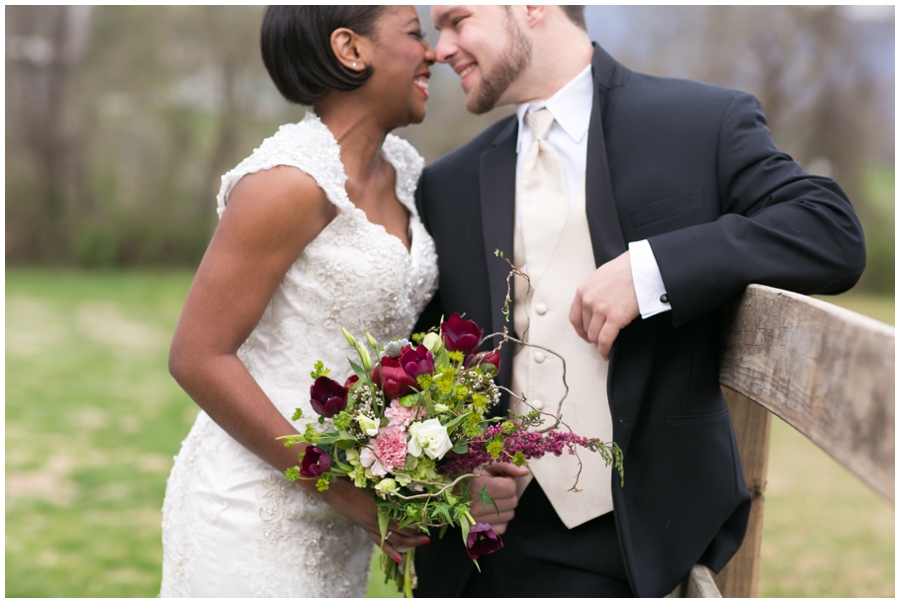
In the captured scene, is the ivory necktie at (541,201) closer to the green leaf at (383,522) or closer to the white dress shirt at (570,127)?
the white dress shirt at (570,127)

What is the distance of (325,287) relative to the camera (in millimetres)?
2143

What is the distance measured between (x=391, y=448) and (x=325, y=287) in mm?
594

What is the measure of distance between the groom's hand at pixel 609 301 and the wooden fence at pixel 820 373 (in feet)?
0.75

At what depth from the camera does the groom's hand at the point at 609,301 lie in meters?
1.80

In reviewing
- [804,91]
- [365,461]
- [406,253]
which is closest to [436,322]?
[406,253]

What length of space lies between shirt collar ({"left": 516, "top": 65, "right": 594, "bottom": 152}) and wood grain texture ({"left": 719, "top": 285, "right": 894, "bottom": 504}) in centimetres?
78

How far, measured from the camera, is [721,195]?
1.99 metres

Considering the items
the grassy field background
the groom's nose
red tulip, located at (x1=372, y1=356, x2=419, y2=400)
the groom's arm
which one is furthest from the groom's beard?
the grassy field background

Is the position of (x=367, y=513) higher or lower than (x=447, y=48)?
lower

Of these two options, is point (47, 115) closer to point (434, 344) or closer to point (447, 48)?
point (447, 48)

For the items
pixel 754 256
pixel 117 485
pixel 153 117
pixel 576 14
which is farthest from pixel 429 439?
pixel 153 117

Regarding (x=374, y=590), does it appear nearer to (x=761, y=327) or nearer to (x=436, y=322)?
(x=436, y=322)

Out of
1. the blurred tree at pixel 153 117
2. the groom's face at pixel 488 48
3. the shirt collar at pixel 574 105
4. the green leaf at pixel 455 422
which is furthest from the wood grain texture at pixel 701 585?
the blurred tree at pixel 153 117

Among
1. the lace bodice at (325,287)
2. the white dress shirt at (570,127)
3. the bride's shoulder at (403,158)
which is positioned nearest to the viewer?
the lace bodice at (325,287)
